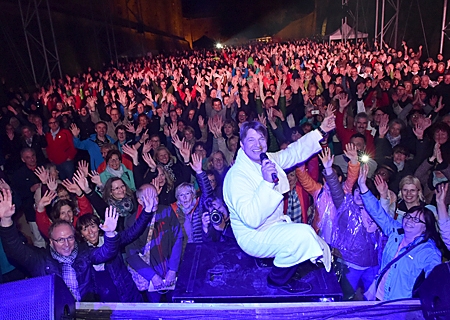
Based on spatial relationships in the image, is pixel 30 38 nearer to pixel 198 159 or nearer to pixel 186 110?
pixel 186 110

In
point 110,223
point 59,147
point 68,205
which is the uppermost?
point 59,147

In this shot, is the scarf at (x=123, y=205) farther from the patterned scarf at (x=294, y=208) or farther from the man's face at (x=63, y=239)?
the patterned scarf at (x=294, y=208)

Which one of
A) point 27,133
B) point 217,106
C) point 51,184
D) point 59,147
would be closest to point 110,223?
point 51,184

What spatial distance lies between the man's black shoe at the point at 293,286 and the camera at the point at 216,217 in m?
1.06

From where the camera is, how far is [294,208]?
356 cm

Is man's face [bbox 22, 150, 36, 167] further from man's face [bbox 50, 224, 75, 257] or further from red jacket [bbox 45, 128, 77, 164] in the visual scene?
man's face [bbox 50, 224, 75, 257]

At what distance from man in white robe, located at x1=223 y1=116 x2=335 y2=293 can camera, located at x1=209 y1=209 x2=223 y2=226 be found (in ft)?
3.37

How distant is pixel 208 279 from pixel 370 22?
76.9 feet

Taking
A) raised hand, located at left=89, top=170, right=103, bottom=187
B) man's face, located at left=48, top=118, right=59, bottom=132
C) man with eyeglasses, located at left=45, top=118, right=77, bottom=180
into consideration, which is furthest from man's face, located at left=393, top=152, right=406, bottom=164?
man's face, located at left=48, top=118, right=59, bottom=132

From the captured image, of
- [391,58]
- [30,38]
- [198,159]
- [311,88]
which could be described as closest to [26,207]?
[198,159]

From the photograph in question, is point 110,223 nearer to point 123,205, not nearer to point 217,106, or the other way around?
point 123,205

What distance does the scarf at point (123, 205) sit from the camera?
11.5 feet

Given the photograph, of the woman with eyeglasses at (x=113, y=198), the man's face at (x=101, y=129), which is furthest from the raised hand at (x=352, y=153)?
the man's face at (x=101, y=129)

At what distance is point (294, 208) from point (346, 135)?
2266mm
